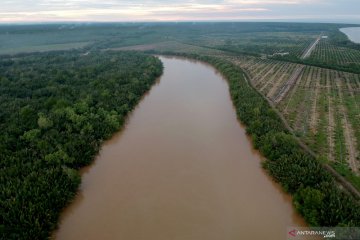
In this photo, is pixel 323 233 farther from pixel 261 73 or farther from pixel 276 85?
pixel 261 73

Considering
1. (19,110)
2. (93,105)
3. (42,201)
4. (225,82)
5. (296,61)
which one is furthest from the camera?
(296,61)

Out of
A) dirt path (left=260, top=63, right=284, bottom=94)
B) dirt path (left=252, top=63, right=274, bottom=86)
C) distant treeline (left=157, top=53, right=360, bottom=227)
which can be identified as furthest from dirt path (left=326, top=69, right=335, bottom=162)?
dirt path (left=252, top=63, right=274, bottom=86)

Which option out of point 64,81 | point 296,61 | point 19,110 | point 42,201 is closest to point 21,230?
point 42,201

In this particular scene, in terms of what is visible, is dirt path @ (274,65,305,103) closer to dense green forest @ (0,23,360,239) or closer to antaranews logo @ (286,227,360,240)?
dense green forest @ (0,23,360,239)

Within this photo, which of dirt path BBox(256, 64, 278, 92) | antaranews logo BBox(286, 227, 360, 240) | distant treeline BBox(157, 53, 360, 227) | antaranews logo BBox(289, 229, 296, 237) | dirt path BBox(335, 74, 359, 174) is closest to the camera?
antaranews logo BBox(286, 227, 360, 240)

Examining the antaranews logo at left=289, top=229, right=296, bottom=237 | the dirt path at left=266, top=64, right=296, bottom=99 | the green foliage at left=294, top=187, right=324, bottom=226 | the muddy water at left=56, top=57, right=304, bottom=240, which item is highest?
the dirt path at left=266, top=64, right=296, bottom=99

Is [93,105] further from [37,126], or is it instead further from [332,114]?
[332,114]
